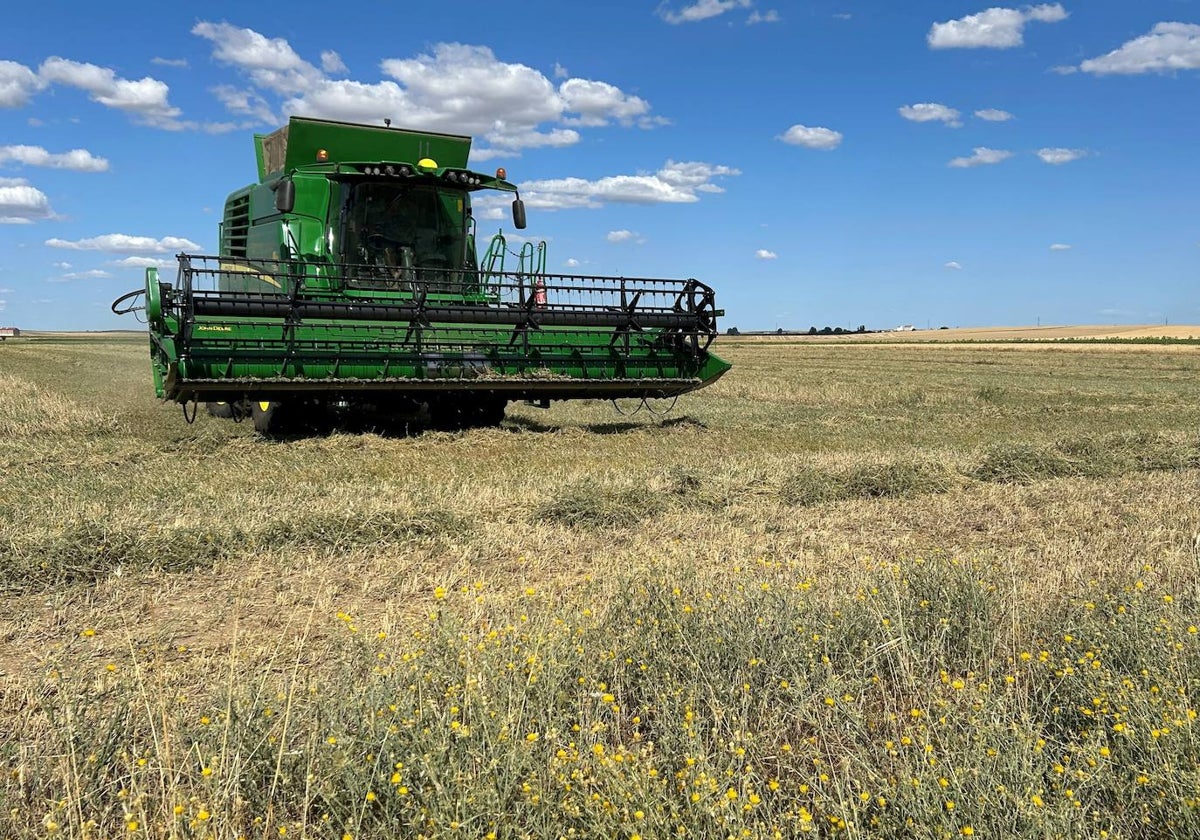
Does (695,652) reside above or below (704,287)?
below

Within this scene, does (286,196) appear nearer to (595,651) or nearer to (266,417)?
(266,417)

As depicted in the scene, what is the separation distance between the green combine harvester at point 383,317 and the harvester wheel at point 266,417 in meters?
0.03

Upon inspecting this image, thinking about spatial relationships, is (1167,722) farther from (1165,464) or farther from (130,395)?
(130,395)

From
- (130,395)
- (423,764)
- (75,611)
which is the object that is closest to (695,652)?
(423,764)

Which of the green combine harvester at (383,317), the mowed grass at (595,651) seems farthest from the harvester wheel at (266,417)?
the mowed grass at (595,651)

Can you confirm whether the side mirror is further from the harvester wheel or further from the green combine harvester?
the harvester wheel

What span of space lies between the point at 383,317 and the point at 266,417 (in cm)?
171

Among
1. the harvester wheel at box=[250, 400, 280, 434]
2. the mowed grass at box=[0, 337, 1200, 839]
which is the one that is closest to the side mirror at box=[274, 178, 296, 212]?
the harvester wheel at box=[250, 400, 280, 434]

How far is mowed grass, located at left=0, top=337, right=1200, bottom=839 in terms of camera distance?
248cm

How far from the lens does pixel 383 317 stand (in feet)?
30.5

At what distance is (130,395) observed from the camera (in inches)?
642

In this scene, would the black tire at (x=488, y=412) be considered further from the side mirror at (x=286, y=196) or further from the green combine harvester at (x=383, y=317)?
the side mirror at (x=286, y=196)

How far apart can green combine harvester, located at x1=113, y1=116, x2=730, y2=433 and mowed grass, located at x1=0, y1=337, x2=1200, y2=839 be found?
1416 millimetres

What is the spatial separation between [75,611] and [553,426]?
22.9 ft
